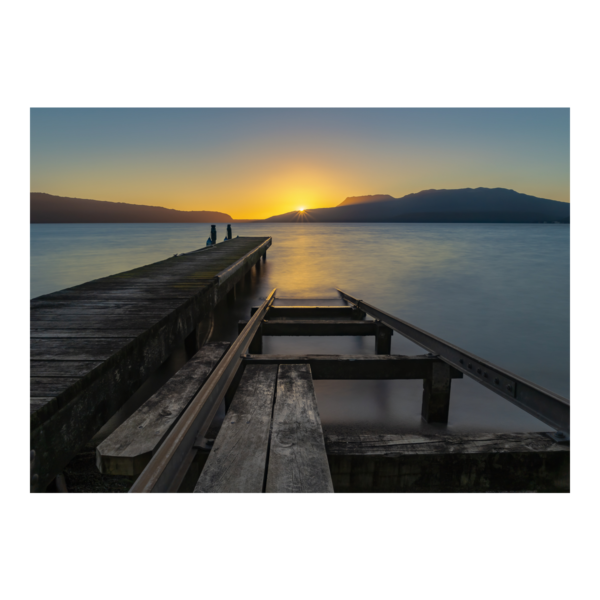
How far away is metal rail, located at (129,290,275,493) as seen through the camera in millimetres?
1539

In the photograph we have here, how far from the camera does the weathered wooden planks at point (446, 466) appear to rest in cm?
192

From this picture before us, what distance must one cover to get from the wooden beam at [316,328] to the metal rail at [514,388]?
61.8 inches

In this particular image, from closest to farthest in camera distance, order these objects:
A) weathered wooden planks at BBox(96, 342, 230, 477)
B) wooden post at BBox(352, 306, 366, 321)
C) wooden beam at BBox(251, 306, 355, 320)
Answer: weathered wooden planks at BBox(96, 342, 230, 477)
wooden beam at BBox(251, 306, 355, 320)
wooden post at BBox(352, 306, 366, 321)

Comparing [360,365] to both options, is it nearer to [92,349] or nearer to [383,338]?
[383,338]

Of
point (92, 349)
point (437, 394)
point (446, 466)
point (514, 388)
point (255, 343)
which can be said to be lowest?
point (437, 394)

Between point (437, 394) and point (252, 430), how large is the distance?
2.15m

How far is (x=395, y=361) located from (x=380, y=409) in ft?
3.74

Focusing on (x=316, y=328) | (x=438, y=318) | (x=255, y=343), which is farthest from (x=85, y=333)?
(x=438, y=318)

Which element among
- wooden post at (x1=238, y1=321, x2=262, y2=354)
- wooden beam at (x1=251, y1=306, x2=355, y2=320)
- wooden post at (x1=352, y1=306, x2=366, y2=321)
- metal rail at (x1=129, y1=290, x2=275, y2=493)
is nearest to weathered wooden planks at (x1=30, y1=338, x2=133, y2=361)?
metal rail at (x1=129, y1=290, x2=275, y2=493)

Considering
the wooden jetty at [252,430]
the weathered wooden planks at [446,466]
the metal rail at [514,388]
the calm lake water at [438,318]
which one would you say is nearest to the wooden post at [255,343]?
the calm lake water at [438,318]

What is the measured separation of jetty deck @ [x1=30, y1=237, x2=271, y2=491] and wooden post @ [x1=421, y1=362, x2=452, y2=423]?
97.5 inches

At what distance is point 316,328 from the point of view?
517cm

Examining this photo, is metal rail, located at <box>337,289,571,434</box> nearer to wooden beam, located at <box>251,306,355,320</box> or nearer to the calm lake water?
the calm lake water
